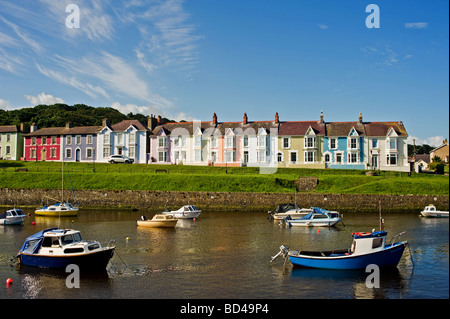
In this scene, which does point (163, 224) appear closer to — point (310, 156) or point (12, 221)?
point (12, 221)

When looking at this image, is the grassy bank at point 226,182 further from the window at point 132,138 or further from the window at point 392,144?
the window at point 132,138

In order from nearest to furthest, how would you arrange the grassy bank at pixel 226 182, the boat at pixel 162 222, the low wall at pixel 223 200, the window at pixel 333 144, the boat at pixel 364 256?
the boat at pixel 364 256, the boat at pixel 162 222, the low wall at pixel 223 200, the grassy bank at pixel 226 182, the window at pixel 333 144

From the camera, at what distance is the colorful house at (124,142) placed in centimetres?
8262

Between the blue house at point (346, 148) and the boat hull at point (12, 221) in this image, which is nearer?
the boat hull at point (12, 221)

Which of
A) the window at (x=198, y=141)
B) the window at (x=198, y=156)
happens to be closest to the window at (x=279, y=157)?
the window at (x=198, y=156)

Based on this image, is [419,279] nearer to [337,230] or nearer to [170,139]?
[337,230]

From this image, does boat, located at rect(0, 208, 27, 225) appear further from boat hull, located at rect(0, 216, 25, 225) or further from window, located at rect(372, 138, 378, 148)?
window, located at rect(372, 138, 378, 148)

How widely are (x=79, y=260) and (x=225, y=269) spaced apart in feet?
30.6

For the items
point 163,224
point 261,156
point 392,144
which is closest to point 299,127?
point 261,156

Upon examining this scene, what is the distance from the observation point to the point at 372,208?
5272 centimetres

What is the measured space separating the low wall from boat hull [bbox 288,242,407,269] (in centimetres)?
2929

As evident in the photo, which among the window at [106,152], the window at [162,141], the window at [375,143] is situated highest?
the window at [162,141]

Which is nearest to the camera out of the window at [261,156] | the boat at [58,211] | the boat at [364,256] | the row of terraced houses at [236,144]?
the boat at [364,256]
